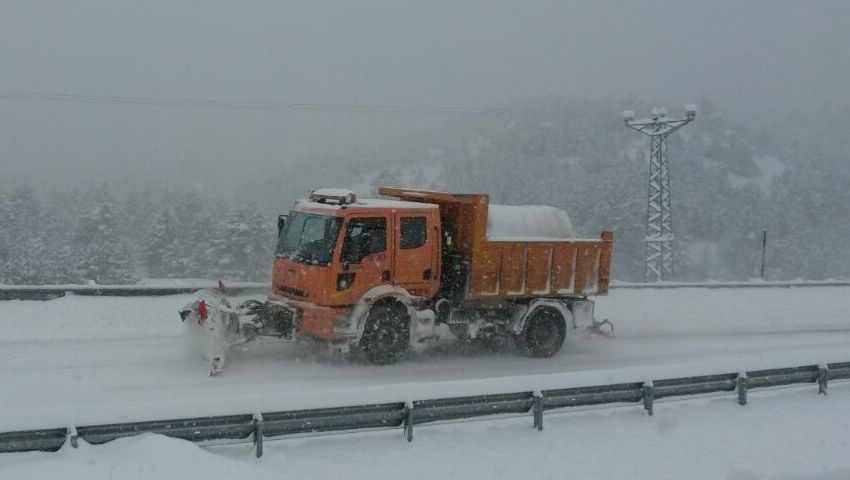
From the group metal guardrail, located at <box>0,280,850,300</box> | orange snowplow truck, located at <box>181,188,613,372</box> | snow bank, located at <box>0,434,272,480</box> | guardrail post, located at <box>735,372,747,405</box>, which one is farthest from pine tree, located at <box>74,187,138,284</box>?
guardrail post, located at <box>735,372,747,405</box>

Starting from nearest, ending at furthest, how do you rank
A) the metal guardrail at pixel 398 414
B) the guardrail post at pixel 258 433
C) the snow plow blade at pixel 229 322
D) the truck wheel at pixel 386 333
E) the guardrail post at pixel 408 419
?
the metal guardrail at pixel 398 414 → the guardrail post at pixel 258 433 → the guardrail post at pixel 408 419 → the snow plow blade at pixel 229 322 → the truck wheel at pixel 386 333

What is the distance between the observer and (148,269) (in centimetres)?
6431

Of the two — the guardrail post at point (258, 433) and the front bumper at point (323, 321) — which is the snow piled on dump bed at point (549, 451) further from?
the front bumper at point (323, 321)

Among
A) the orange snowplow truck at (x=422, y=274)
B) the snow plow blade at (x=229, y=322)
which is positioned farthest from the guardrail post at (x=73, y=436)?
the orange snowplow truck at (x=422, y=274)

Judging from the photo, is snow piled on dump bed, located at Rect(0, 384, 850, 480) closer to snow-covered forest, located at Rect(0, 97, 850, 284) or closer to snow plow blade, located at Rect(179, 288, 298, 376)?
snow plow blade, located at Rect(179, 288, 298, 376)

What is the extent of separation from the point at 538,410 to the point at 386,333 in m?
3.60

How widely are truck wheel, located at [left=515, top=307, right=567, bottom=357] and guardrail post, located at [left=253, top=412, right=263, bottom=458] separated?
6.43 metres

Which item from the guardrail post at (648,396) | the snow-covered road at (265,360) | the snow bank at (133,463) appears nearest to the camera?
the snow bank at (133,463)

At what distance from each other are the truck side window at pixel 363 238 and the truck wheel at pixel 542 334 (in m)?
3.12

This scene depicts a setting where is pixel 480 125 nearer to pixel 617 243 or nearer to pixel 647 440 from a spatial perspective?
pixel 617 243

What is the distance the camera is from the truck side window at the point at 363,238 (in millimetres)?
12188

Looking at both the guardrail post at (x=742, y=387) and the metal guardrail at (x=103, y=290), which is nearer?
the guardrail post at (x=742, y=387)

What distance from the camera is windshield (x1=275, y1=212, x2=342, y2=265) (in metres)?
12.2

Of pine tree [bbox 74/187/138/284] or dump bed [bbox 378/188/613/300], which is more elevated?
dump bed [bbox 378/188/613/300]
